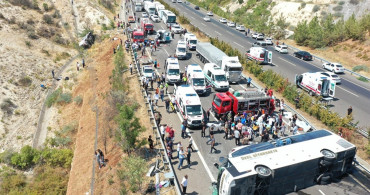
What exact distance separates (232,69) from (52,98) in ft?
82.3

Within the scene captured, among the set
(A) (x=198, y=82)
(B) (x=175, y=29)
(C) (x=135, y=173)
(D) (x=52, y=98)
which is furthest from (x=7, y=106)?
(B) (x=175, y=29)

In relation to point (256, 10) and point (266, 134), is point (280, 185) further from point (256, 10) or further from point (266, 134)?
point (256, 10)

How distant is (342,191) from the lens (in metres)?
16.2

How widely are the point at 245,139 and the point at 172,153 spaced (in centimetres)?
536

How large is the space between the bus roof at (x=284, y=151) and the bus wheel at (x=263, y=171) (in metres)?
0.18

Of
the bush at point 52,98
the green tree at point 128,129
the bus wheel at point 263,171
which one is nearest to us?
the bus wheel at point 263,171

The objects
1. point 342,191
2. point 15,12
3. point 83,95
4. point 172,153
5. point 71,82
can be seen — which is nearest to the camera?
point 342,191

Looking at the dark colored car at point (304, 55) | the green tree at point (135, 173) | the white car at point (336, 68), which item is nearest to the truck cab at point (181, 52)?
the dark colored car at point (304, 55)

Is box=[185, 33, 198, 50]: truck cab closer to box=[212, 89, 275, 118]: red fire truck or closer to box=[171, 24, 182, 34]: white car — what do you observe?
box=[171, 24, 182, 34]: white car

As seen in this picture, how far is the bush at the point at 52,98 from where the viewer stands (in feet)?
131

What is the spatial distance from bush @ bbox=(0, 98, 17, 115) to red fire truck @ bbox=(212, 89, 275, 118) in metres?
27.9

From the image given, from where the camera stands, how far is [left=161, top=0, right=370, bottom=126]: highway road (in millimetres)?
29438

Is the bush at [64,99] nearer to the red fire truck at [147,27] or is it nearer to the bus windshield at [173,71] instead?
the bus windshield at [173,71]

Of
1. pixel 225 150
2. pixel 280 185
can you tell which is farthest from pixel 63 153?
pixel 280 185
